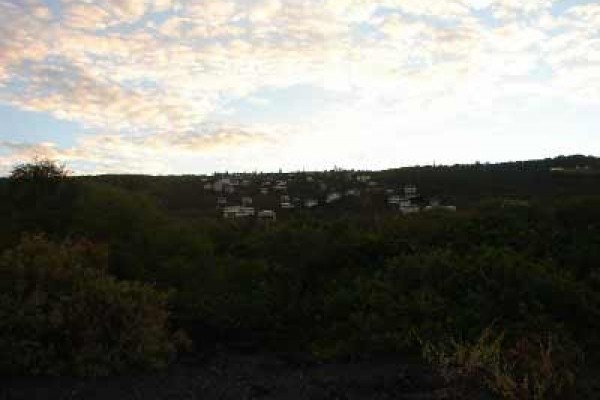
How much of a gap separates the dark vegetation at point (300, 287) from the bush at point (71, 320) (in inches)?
1.0

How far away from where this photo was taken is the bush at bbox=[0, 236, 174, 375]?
31.6 ft

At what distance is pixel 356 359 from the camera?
35.2 feet

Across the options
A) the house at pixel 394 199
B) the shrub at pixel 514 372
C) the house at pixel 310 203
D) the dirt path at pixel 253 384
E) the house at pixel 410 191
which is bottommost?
the dirt path at pixel 253 384

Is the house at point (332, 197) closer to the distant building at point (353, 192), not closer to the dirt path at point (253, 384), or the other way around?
the distant building at point (353, 192)

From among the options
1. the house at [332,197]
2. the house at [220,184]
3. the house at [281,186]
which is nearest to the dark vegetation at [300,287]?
the house at [332,197]

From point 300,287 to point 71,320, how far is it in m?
5.18

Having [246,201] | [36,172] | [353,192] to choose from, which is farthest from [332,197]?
[36,172]

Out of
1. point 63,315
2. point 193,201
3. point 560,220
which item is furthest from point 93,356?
point 193,201

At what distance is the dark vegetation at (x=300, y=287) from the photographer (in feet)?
31.9

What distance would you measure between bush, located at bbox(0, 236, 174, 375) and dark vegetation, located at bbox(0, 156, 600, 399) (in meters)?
0.02

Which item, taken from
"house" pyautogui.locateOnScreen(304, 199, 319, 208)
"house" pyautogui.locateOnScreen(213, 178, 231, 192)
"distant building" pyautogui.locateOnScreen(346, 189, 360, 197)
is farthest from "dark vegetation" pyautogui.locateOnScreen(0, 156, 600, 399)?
"house" pyautogui.locateOnScreen(213, 178, 231, 192)

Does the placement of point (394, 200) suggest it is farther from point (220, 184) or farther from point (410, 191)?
point (220, 184)

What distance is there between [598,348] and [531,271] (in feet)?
6.31

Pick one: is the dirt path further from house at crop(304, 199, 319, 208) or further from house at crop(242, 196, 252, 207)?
house at crop(242, 196, 252, 207)
